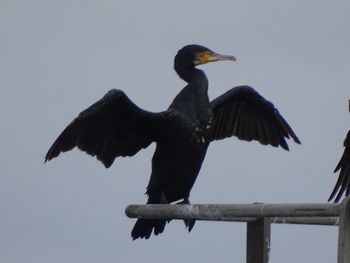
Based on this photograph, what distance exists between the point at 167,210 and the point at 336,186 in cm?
→ 236

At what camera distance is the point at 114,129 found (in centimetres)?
988

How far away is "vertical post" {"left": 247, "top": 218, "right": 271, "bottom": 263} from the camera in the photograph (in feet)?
21.5

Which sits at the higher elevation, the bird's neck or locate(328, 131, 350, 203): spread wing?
the bird's neck

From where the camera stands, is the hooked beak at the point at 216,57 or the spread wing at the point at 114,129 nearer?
the spread wing at the point at 114,129

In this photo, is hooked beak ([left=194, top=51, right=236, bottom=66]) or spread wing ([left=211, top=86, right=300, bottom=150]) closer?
hooked beak ([left=194, top=51, right=236, bottom=66])

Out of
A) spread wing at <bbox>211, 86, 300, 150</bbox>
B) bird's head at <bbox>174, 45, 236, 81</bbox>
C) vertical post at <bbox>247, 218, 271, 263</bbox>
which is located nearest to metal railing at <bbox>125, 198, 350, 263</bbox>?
vertical post at <bbox>247, 218, 271, 263</bbox>

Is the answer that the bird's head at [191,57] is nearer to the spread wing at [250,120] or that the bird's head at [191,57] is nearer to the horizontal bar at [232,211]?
the spread wing at [250,120]

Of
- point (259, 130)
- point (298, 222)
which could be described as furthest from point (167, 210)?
point (259, 130)

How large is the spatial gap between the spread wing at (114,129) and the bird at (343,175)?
4.53ft

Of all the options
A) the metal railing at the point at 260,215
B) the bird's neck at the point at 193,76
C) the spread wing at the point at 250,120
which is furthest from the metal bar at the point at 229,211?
the spread wing at the point at 250,120

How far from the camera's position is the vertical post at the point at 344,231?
215 inches

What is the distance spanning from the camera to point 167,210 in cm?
763

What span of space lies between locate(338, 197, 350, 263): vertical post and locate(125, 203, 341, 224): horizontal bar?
52 millimetres

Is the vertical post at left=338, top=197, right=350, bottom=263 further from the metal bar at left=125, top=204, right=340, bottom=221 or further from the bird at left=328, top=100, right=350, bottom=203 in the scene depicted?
the bird at left=328, top=100, right=350, bottom=203
